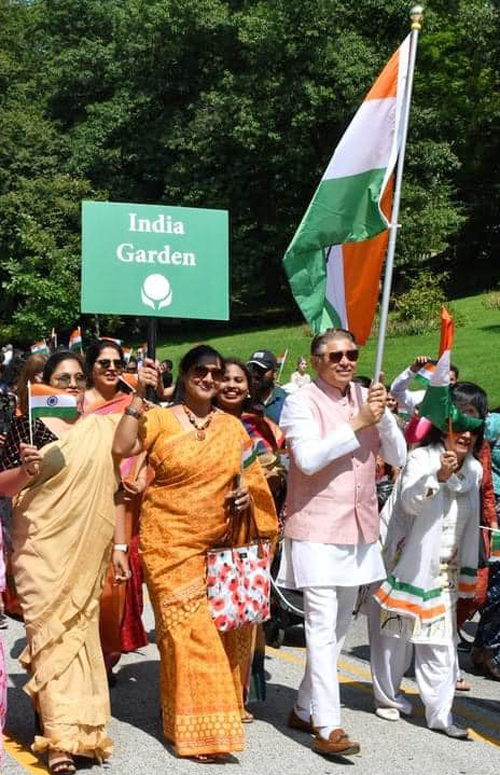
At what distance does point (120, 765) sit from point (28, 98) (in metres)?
45.2

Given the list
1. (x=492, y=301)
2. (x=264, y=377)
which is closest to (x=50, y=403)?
(x=264, y=377)

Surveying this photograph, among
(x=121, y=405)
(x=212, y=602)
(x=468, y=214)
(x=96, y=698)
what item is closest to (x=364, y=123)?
(x=121, y=405)

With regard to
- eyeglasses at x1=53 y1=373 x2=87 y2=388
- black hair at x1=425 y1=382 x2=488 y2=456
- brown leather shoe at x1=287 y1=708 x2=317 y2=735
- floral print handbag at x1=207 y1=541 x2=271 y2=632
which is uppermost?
eyeglasses at x1=53 y1=373 x2=87 y2=388

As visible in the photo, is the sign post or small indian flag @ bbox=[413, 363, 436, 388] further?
small indian flag @ bbox=[413, 363, 436, 388]

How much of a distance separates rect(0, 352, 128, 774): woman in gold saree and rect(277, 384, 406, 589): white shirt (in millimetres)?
886

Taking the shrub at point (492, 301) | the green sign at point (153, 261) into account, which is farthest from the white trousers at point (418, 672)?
the shrub at point (492, 301)

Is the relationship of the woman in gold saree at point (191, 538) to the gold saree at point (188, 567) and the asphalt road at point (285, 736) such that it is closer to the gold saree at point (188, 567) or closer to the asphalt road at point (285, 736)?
the gold saree at point (188, 567)

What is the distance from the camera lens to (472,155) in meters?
46.0

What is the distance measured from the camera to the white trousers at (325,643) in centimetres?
548

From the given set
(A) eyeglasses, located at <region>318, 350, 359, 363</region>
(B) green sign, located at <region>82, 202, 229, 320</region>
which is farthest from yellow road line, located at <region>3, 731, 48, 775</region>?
(A) eyeglasses, located at <region>318, 350, 359, 363</region>

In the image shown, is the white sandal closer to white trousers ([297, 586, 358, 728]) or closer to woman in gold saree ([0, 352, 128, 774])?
white trousers ([297, 586, 358, 728])

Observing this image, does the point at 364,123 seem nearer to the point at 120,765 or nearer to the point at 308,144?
the point at 120,765

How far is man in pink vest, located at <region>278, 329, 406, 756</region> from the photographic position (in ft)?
18.1

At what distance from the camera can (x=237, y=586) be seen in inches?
222
